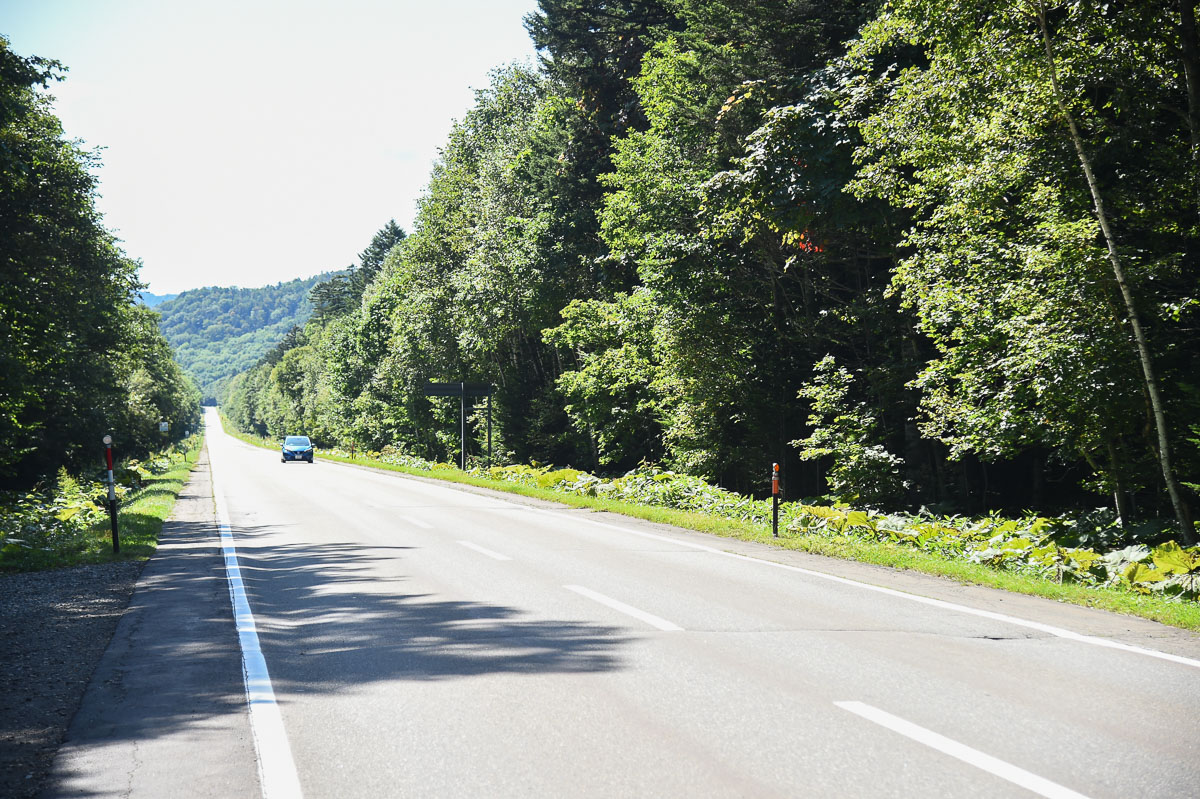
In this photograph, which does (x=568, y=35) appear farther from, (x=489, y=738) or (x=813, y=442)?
(x=489, y=738)

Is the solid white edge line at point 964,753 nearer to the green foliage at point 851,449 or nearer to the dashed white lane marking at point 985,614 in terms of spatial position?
the dashed white lane marking at point 985,614

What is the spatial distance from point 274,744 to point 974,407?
13.0 m

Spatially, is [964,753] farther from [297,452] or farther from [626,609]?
[297,452]

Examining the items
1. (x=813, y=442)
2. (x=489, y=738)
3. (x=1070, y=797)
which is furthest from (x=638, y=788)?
(x=813, y=442)

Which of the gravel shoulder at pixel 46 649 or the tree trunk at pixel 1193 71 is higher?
the tree trunk at pixel 1193 71

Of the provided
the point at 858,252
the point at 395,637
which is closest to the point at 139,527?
the point at 395,637

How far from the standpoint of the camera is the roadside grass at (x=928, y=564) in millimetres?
8250

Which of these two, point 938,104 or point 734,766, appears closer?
point 734,766

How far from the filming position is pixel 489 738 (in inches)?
179

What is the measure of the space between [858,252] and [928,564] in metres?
13.3

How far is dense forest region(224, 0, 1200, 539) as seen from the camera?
1235 cm

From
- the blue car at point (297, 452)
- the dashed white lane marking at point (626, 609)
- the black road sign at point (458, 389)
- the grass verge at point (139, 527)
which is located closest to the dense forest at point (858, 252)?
the black road sign at point (458, 389)

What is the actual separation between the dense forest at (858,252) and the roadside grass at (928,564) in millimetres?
3152

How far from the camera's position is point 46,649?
276 inches
